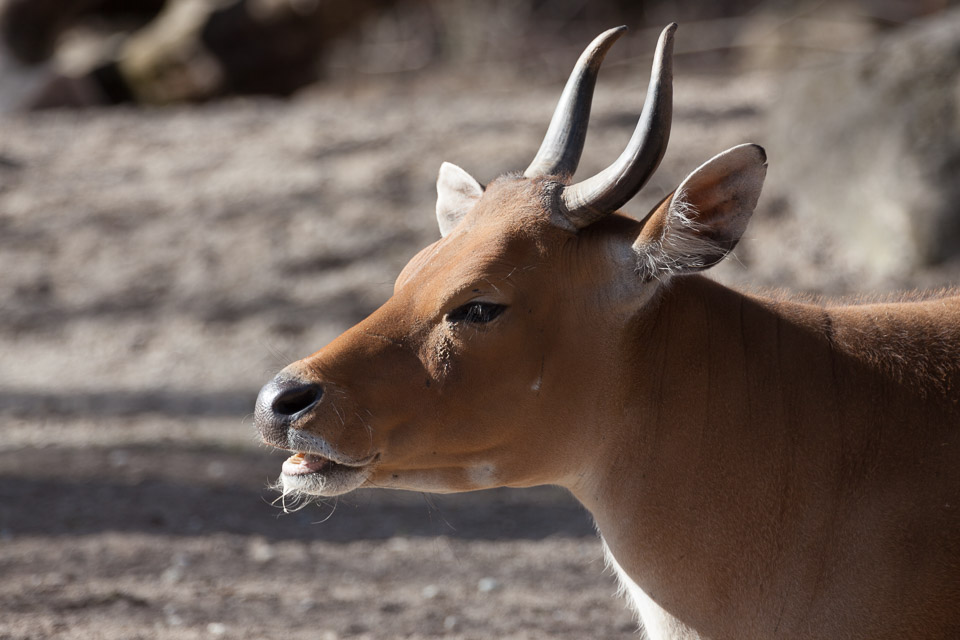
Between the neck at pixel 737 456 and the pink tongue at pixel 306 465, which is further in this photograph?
the neck at pixel 737 456

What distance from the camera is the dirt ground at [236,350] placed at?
4.52m

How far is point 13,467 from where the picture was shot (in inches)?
233

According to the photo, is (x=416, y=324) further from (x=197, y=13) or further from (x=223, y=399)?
(x=197, y=13)

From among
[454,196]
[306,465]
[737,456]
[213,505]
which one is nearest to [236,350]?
[213,505]

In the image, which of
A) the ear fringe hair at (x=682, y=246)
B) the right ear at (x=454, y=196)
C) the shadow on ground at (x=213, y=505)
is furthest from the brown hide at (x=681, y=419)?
the shadow on ground at (x=213, y=505)

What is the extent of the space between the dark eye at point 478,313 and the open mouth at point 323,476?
1.44 ft

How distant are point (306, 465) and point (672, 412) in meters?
1.02

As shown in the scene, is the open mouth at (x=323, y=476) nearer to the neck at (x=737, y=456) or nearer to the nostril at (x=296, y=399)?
the nostril at (x=296, y=399)

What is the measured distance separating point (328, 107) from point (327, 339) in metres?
4.15

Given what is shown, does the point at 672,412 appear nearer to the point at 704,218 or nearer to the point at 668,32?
the point at 704,218

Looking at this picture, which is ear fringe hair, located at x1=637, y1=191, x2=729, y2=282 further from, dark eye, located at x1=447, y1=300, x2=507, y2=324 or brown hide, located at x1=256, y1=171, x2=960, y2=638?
dark eye, located at x1=447, y1=300, x2=507, y2=324

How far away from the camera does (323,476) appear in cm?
273

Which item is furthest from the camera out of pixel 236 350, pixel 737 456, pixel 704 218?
pixel 236 350

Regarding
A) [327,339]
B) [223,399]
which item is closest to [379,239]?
[327,339]
